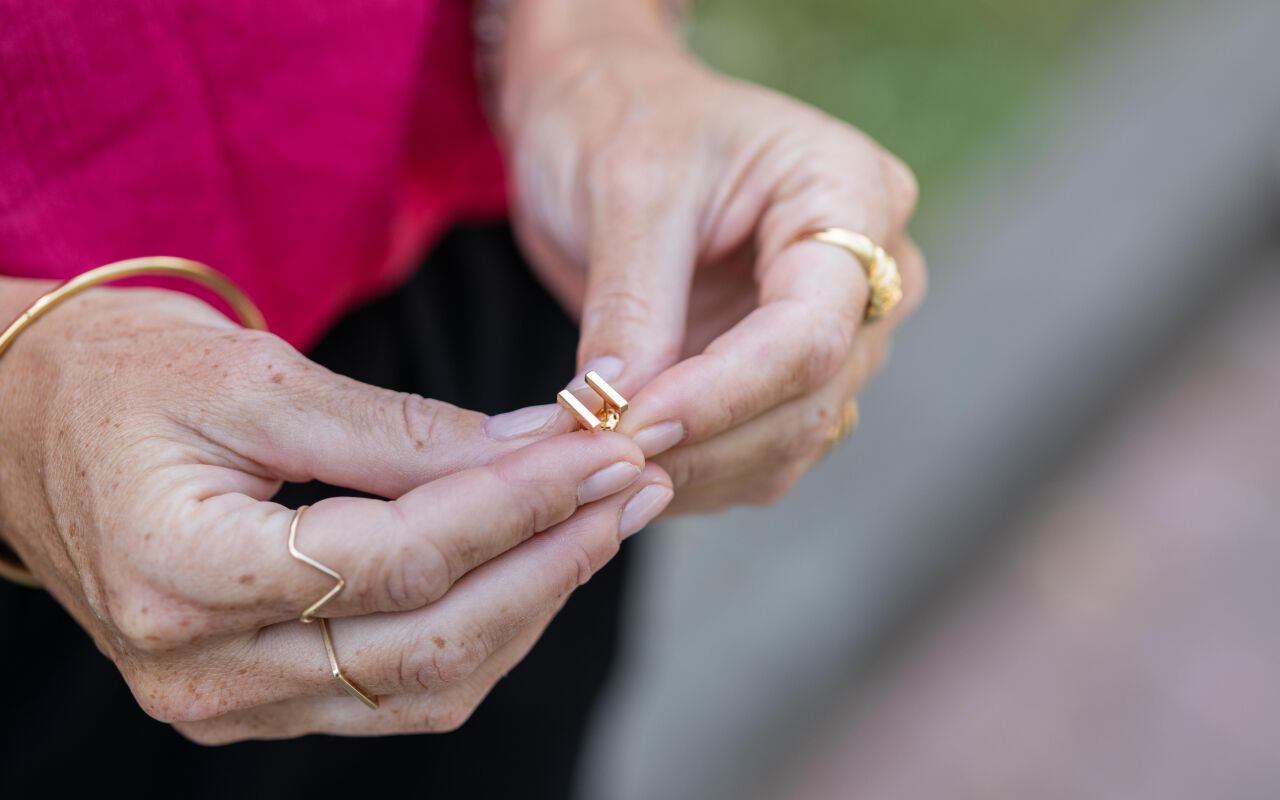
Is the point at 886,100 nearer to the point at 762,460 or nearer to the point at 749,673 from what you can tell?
the point at 749,673

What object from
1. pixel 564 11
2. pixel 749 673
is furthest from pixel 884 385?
pixel 564 11

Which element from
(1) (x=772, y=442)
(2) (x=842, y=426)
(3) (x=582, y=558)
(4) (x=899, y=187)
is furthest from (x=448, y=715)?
(4) (x=899, y=187)

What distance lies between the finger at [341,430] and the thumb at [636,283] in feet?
0.59

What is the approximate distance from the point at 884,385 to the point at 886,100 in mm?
1060

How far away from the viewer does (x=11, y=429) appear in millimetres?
935

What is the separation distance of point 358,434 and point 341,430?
15 millimetres

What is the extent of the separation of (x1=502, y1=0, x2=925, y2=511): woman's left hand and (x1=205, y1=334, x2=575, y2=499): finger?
167mm

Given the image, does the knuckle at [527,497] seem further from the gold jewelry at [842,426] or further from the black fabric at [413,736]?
the gold jewelry at [842,426]

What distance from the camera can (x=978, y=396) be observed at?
2920mm

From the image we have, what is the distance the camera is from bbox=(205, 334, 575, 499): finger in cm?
88

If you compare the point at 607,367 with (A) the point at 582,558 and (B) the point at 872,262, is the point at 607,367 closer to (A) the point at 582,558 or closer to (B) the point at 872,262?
(A) the point at 582,558

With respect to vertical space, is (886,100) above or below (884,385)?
above

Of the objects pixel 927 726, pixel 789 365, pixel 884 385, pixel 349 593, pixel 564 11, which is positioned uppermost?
pixel 564 11

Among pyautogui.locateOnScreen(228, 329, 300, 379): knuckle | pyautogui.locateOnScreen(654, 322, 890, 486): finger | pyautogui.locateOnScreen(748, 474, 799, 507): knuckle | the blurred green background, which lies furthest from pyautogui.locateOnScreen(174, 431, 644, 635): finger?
the blurred green background
